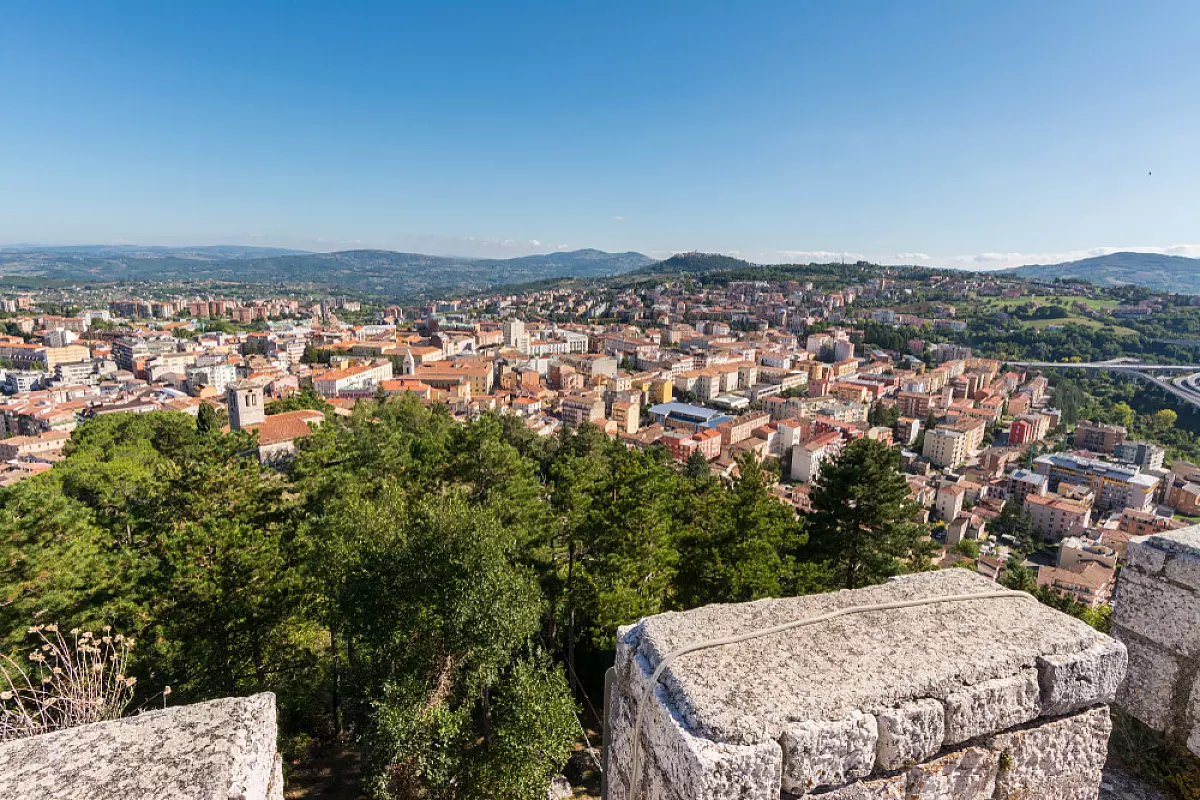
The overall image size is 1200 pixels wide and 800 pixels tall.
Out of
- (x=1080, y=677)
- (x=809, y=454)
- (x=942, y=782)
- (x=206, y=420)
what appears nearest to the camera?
(x=942, y=782)

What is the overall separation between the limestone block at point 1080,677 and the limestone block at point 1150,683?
1171 mm

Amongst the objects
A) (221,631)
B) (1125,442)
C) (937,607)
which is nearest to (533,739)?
(221,631)

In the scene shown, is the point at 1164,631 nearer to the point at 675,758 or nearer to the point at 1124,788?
the point at 1124,788

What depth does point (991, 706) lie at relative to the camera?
75.6 inches

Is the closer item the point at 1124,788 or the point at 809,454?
the point at 1124,788

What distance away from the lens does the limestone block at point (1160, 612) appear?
9.10 ft

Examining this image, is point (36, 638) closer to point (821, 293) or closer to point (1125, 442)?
point (1125, 442)

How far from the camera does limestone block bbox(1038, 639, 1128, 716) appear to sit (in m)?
A: 2.02

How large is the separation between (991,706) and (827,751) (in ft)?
2.08

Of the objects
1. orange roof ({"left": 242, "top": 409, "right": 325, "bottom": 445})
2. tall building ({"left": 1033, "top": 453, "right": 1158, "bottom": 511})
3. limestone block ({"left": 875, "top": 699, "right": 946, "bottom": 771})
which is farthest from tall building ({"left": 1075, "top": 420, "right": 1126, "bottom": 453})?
limestone block ({"left": 875, "top": 699, "right": 946, "bottom": 771})

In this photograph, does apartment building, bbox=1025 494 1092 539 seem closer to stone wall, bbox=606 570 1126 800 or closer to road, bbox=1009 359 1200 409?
road, bbox=1009 359 1200 409

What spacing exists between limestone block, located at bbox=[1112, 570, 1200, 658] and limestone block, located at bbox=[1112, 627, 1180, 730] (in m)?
0.06

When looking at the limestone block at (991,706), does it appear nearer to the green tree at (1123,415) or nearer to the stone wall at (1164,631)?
the stone wall at (1164,631)

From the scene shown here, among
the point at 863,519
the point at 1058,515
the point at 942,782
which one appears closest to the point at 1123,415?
the point at 1058,515
